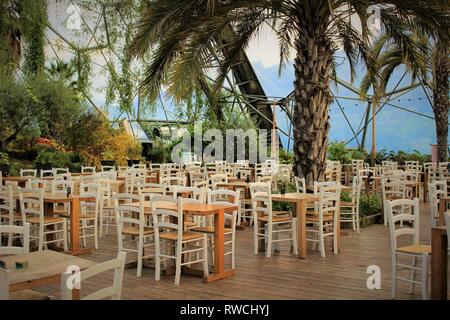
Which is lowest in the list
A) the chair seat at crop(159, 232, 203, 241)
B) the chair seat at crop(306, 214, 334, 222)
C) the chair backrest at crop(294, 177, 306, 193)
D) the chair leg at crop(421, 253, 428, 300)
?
the chair leg at crop(421, 253, 428, 300)

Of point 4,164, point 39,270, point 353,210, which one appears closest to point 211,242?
point 353,210

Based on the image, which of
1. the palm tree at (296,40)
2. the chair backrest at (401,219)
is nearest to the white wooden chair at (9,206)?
the palm tree at (296,40)

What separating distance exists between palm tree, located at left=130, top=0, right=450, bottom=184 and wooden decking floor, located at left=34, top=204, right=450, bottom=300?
2115mm

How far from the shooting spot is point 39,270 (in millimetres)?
3240

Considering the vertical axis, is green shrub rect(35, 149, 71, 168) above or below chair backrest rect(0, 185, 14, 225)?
above

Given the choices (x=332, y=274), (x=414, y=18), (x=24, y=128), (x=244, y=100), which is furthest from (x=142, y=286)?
(x=244, y=100)

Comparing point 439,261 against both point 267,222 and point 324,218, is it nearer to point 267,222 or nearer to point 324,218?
point 324,218

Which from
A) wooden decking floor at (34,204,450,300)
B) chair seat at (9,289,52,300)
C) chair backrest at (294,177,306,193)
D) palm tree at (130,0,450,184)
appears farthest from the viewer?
chair backrest at (294,177,306,193)

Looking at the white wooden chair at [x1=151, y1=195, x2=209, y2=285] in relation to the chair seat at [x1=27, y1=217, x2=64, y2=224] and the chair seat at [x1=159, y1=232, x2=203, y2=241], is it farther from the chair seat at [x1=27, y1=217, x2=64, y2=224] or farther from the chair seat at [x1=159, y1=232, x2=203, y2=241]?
the chair seat at [x1=27, y1=217, x2=64, y2=224]

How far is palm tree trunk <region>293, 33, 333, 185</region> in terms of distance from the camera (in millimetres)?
8703

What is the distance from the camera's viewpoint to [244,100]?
23.1 metres

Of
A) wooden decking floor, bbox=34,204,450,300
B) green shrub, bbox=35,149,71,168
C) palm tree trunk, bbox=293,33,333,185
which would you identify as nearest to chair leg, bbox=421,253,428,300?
wooden decking floor, bbox=34,204,450,300
